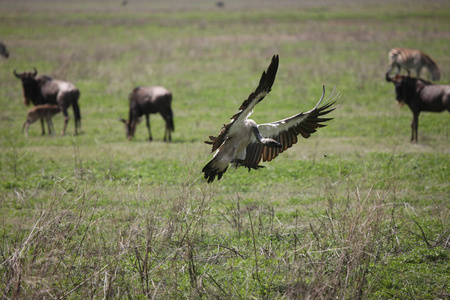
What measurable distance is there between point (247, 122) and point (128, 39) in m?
31.5

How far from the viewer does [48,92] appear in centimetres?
1659

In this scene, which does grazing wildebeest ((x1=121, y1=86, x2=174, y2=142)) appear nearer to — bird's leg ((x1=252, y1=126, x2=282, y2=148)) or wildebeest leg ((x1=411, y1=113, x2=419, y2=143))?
wildebeest leg ((x1=411, y1=113, x2=419, y2=143))

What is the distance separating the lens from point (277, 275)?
5758 millimetres

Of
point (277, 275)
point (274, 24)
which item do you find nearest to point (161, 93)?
point (277, 275)

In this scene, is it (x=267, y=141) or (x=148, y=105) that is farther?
(x=148, y=105)

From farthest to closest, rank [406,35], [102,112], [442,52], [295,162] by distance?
[406,35], [442,52], [102,112], [295,162]

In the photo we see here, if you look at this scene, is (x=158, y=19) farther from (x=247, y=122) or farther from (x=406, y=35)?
(x=247, y=122)

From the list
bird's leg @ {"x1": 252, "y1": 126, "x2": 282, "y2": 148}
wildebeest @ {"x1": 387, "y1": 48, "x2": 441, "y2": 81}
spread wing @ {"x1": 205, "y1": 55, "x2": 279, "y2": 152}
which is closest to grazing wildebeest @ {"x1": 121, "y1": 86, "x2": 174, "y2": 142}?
bird's leg @ {"x1": 252, "y1": 126, "x2": 282, "y2": 148}

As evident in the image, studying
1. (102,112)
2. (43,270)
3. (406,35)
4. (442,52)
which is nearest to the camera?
(43,270)

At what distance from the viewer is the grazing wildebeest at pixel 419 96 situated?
12773mm

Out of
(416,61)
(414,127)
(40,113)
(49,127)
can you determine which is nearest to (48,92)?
(40,113)

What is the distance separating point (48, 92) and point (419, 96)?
11.2m

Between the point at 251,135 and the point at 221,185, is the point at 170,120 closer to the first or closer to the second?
the point at 221,185

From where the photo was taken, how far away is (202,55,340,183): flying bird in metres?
5.96
